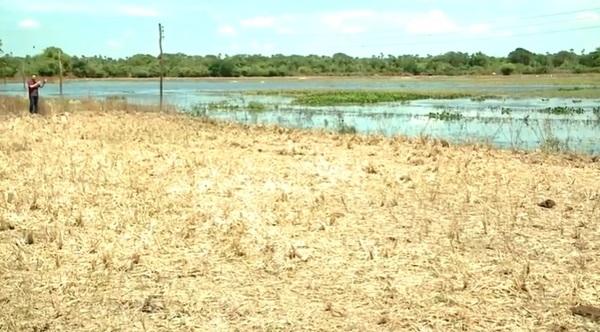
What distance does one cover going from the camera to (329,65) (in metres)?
110

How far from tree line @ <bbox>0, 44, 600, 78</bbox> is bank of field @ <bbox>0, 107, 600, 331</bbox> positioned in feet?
249

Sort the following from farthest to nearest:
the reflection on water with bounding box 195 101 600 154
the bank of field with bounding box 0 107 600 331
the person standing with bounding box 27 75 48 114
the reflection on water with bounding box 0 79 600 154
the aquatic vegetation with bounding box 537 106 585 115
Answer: the aquatic vegetation with bounding box 537 106 585 115 → the person standing with bounding box 27 75 48 114 → the reflection on water with bounding box 0 79 600 154 → the reflection on water with bounding box 195 101 600 154 → the bank of field with bounding box 0 107 600 331

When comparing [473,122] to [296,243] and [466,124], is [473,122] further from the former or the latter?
[296,243]

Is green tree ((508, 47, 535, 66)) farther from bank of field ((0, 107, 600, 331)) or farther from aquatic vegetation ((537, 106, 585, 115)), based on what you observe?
bank of field ((0, 107, 600, 331))

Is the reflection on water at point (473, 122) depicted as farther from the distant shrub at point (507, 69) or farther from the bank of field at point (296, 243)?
the distant shrub at point (507, 69)

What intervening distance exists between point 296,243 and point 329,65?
105 m

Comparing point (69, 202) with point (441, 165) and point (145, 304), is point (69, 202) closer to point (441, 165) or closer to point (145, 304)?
point (145, 304)

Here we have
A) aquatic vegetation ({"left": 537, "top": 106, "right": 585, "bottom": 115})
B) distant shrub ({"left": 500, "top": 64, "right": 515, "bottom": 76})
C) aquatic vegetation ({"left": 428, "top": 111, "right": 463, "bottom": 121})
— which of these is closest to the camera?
aquatic vegetation ({"left": 428, "top": 111, "right": 463, "bottom": 121})

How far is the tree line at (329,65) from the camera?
88219mm

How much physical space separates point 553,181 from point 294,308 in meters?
6.30

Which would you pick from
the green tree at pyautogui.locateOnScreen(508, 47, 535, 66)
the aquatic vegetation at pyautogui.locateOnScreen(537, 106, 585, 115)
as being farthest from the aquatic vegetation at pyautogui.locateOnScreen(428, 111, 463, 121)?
the green tree at pyautogui.locateOnScreen(508, 47, 535, 66)

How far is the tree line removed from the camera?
289ft

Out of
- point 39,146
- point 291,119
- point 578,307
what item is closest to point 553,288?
point 578,307

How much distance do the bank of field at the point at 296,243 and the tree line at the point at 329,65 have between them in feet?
249
